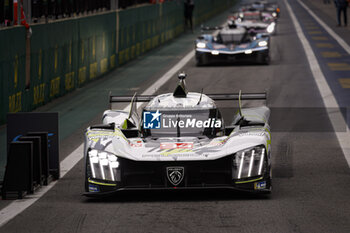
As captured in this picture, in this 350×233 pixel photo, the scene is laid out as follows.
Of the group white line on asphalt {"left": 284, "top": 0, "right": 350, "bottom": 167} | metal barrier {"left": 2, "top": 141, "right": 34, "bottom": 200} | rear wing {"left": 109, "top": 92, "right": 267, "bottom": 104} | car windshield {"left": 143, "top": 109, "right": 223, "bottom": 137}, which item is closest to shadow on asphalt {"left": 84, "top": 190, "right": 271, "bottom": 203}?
metal barrier {"left": 2, "top": 141, "right": 34, "bottom": 200}

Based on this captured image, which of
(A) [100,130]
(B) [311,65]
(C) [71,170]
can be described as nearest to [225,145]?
(A) [100,130]

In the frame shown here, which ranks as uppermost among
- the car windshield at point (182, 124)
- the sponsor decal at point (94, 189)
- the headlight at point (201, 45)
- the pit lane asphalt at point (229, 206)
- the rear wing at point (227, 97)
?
the headlight at point (201, 45)

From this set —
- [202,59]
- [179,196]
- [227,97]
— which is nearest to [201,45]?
[202,59]

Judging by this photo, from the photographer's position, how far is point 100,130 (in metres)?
10.7

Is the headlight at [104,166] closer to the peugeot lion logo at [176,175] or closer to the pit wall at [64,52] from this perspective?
the peugeot lion logo at [176,175]

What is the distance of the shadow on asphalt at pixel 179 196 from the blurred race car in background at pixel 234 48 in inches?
708

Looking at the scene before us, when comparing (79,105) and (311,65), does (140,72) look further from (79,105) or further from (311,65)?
(79,105)

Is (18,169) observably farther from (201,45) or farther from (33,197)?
(201,45)

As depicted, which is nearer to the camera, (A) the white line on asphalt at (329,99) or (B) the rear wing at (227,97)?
(B) the rear wing at (227,97)

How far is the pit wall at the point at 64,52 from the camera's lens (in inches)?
662

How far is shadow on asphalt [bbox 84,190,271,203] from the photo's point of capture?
987 centimetres

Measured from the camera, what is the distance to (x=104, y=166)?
984cm

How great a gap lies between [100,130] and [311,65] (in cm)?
1837

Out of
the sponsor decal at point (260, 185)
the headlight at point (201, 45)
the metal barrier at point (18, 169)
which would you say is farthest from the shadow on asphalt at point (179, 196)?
the headlight at point (201, 45)
